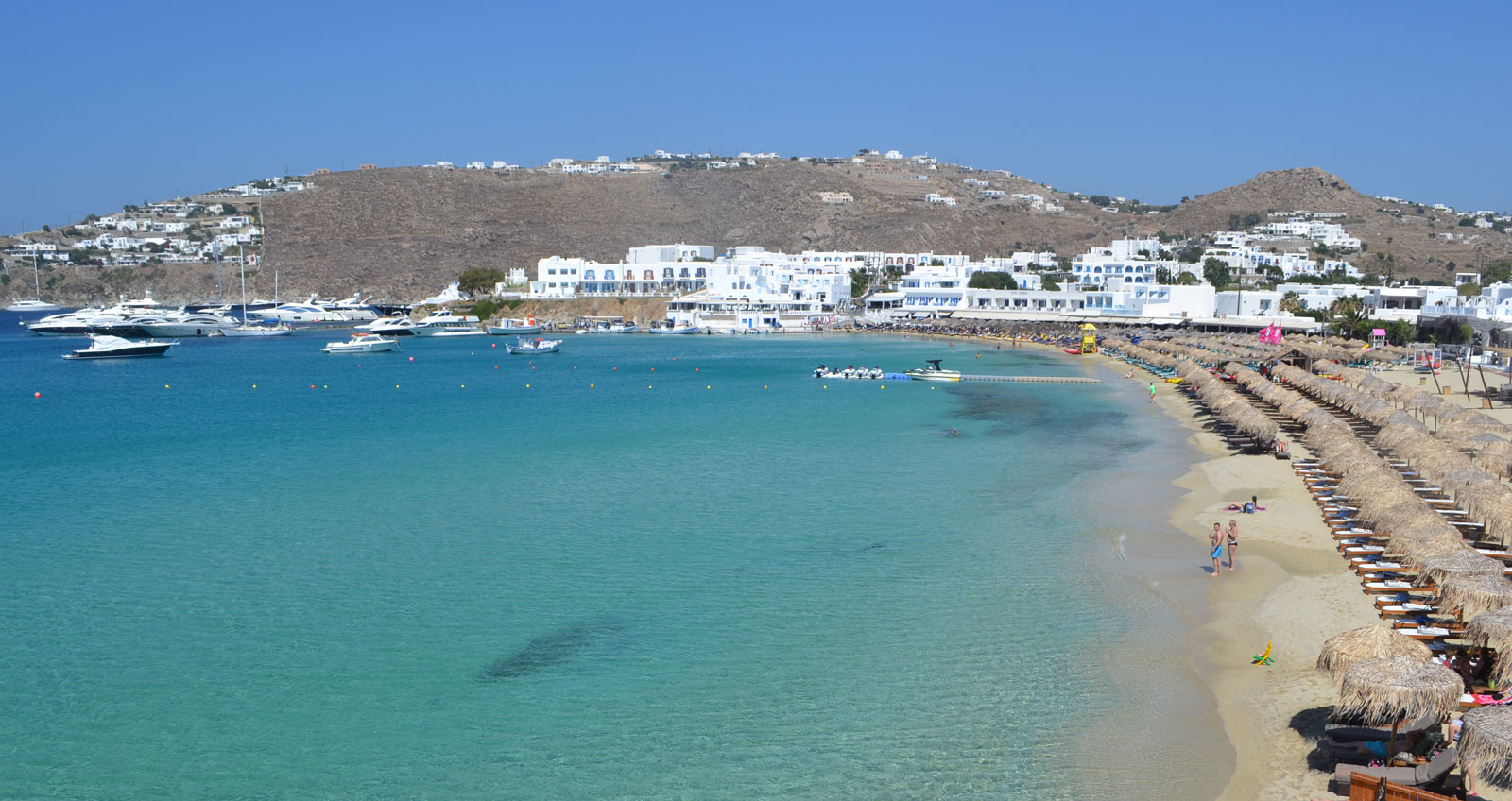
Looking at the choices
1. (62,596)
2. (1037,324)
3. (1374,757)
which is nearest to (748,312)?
(1037,324)

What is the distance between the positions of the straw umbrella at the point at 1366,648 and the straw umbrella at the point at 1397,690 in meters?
0.20

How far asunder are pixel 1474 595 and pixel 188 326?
10453 cm

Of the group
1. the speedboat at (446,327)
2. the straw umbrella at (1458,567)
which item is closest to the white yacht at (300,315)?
the speedboat at (446,327)

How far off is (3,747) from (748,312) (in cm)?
9423

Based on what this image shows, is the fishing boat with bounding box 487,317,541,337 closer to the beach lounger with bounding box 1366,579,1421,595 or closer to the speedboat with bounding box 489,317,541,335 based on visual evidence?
the speedboat with bounding box 489,317,541,335

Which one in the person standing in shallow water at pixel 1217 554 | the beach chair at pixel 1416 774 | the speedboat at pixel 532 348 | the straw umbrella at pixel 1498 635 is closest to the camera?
the beach chair at pixel 1416 774

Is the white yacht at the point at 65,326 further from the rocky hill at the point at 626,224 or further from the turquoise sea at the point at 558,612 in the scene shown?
the turquoise sea at the point at 558,612

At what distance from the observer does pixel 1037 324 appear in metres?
91.4

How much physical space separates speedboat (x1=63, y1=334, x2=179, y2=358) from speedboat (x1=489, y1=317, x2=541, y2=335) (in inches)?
1328

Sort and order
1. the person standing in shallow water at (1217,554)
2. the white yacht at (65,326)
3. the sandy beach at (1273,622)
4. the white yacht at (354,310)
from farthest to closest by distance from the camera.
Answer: the white yacht at (354,310) → the white yacht at (65,326) → the person standing in shallow water at (1217,554) → the sandy beach at (1273,622)

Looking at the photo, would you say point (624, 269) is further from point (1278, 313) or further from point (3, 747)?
point (3, 747)

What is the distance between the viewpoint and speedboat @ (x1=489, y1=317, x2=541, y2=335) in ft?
354

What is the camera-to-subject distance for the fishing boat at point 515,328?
4251 inches

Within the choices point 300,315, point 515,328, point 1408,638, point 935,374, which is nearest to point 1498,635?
point 1408,638
